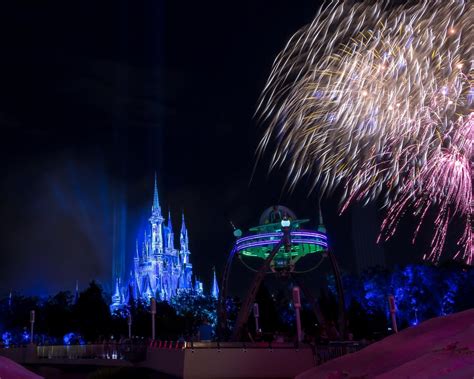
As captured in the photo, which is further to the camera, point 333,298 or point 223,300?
point 333,298

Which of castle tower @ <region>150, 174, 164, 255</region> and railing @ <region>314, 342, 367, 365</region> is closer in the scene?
railing @ <region>314, 342, 367, 365</region>

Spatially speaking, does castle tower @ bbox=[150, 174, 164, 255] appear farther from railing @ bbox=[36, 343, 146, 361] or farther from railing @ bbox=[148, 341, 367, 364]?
railing @ bbox=[148, 341, 367, 364]

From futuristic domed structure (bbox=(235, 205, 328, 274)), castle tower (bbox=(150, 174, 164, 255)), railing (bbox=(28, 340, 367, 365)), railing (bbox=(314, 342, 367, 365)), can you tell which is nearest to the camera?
railing (bbox=(314, 342, 367, 365))

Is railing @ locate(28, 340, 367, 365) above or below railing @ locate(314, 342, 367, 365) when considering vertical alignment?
above

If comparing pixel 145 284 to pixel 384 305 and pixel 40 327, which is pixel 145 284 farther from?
pixel 384 305

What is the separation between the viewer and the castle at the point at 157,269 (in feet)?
611

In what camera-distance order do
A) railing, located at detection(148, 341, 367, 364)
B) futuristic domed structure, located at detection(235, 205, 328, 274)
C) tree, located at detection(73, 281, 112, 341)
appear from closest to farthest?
1. railing, located at detection(148, 341, 367, 364)
2. futuristic domed structure, located at detection(235, 205, 328, 274)
3. tree, located at detection(73, 281, 112, 341)

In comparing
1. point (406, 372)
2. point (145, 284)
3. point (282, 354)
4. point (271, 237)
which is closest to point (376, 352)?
point (406, 372)

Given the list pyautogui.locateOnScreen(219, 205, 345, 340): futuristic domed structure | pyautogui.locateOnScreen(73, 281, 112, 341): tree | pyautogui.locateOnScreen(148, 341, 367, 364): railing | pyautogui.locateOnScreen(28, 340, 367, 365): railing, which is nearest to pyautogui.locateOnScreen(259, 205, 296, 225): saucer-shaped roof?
pyautogui.locateOnScreen(219, 205, 345, 340): futuristic domed structure

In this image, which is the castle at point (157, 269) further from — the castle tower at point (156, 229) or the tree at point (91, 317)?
the tree at point (91, 317)

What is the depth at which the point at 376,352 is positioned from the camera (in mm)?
17297

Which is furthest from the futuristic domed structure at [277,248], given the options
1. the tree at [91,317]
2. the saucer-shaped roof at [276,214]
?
the tree at [91,317]

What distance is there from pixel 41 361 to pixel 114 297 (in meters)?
146

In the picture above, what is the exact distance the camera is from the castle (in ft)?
611
